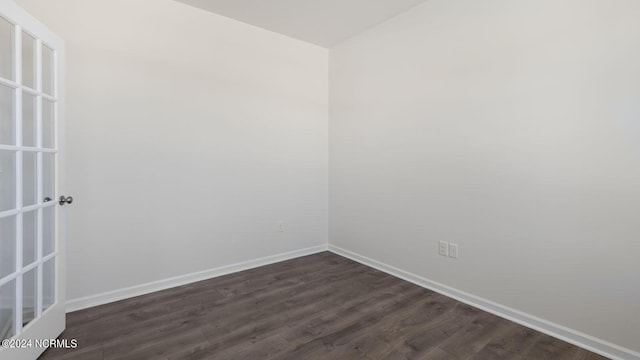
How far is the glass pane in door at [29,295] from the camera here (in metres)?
1.62

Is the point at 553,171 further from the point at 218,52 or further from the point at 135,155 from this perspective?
the point at 135,155

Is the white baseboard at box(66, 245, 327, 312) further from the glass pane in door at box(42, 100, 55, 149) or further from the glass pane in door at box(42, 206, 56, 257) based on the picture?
the glass pane in door at box(42, 100, 55, 149)

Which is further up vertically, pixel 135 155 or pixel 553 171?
pixel 135 155

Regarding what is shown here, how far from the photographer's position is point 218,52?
2.96m

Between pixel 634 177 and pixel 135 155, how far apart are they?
139 inches

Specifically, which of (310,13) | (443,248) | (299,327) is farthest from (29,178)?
(443,248)

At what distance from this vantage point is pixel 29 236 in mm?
1678

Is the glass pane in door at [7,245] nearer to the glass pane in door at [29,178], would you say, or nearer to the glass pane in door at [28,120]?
the glass pane in door at [29,178]

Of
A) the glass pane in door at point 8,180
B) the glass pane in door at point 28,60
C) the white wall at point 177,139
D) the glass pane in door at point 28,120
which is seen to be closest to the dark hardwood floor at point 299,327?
the white wall at point 177,139

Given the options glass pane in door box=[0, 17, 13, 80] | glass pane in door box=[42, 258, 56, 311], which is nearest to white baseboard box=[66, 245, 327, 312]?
glass pane in door box=[42, 258, 56, 311]

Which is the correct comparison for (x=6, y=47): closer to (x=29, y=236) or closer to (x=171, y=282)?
(x=29, y=236)

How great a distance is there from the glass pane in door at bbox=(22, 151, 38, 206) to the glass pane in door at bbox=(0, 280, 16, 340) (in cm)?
45

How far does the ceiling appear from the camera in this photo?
2752 mm

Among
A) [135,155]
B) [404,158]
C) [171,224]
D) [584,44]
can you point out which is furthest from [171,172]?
[584,44]
